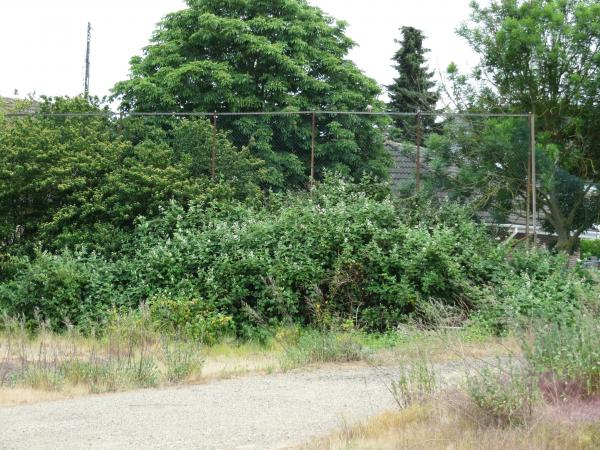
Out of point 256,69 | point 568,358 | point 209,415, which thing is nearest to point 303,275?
point 209,415

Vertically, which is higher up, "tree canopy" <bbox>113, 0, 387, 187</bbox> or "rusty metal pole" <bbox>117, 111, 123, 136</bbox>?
"tree canopy" <bbox>113, 0, 387, 187</bbox>

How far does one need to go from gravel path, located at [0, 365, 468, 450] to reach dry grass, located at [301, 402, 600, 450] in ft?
1.45

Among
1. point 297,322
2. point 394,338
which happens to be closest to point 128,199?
point 297,322

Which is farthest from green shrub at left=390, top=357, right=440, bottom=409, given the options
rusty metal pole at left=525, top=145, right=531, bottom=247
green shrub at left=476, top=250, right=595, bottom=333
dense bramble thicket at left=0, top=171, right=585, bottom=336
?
rusty metal pole at left=525, top=145, right=531, bottom=247

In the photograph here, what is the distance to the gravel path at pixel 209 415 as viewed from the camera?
22.7 feet

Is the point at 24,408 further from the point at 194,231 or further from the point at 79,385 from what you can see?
the point at 194,231

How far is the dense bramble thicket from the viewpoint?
14.4m

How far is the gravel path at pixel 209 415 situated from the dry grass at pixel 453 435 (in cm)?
44

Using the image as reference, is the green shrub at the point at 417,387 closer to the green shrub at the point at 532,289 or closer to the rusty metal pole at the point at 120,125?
the green shrub at the point at 532,289

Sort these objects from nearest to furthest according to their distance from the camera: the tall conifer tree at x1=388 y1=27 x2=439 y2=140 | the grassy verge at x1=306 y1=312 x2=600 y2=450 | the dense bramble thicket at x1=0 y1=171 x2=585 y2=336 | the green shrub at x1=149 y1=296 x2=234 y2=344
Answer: the grassy verge at x1=306 y1=312 x2=600 y2=450 < the green shrub at x1=149 y1=296 x2=234 y2=344 < the dense bramble thicket at x1=0 y1=171 x2=585 y2=336 < the tall conifer tree at x1=388 y1=27 x2=439 y2=140

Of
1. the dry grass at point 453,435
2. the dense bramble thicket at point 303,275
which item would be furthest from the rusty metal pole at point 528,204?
the dry grass at point 453,435

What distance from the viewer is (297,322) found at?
14.3 m

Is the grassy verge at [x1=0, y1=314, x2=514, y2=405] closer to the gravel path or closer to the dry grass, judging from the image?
the gravel path

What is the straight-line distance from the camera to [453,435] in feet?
20.5
